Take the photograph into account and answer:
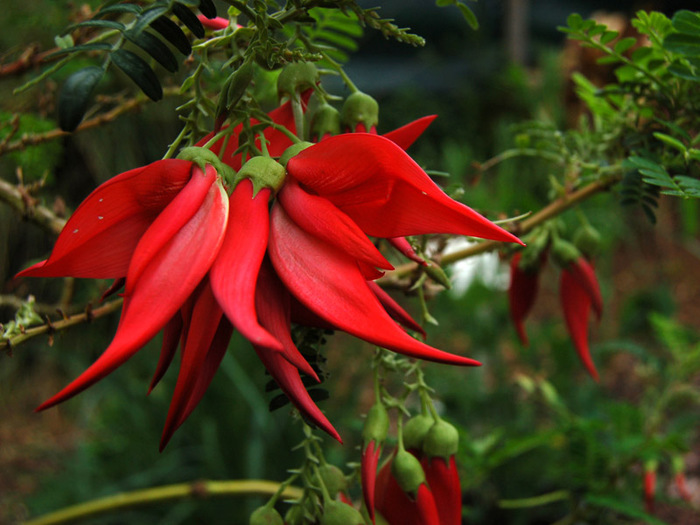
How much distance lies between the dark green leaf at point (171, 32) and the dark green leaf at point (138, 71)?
16 mm

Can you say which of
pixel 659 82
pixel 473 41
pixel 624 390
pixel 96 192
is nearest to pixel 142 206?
pixel 96 192

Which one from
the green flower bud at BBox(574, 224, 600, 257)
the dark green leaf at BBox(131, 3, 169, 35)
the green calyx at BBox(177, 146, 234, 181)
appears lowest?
the green flower bud at BBox(574, 224, 600, 257)

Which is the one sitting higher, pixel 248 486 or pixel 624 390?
pixel 248 486

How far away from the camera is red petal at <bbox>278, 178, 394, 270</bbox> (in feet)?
0.82

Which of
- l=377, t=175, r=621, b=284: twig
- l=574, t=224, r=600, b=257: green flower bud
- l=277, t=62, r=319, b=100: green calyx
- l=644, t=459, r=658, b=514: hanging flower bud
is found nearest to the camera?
l=277, t=62, r=319, b=100: green calyx

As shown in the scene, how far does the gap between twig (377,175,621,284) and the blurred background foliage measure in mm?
66

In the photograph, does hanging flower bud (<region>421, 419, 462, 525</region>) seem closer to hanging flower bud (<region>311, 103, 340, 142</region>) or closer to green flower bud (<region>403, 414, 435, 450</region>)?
green flower bud (<region>403, 414, 435, 450</region>)

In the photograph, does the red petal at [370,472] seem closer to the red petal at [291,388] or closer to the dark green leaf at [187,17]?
the red petal at [291,388]

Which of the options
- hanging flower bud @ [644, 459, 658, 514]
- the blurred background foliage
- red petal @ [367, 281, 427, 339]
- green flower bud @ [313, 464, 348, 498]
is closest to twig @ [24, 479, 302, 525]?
the blurred background foliage

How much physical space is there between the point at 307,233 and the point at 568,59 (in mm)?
2496

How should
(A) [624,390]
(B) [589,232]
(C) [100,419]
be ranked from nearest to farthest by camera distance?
(B) [589,232]
(C) [100,419]
(A) [624,390]

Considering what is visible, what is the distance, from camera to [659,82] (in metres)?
0.41

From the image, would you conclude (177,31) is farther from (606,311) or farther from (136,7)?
(606,311)

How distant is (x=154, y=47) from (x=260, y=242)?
117mm
